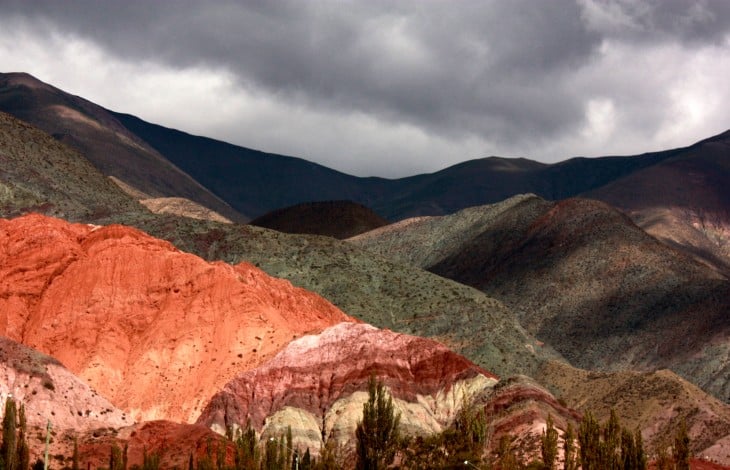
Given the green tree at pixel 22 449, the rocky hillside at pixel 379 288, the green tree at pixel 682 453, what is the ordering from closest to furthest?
the green tree at pixel 22 449 < the green tree at pixel 682 453 < the rocky hillside at pixel 379 288

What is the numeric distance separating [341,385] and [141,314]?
2299 cm

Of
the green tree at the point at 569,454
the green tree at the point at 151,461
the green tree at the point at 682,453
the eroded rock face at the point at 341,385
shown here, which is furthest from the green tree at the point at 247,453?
the green tree at the point at 682,453

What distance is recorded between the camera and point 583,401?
15012 centimetres

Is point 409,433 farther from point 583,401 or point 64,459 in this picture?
point 583,401

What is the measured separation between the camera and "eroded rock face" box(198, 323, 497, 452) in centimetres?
11500

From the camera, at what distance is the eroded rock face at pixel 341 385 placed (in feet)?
377

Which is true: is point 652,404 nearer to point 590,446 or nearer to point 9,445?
point 590,446

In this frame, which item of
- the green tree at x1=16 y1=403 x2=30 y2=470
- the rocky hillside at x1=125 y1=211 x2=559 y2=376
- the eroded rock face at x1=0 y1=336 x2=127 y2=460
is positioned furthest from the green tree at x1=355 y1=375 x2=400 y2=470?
the rocky hillside at x1=125 y1=211 x2=559 y2=376

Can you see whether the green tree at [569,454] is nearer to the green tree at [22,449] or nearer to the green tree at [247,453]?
the green tree at [247,453]

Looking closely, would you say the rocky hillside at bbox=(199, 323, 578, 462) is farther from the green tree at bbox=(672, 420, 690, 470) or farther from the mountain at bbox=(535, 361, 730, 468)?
the green tree at bbox=(672, 420, 690, 470)

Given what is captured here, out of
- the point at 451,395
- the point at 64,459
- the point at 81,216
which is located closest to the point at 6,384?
the point at 64,459

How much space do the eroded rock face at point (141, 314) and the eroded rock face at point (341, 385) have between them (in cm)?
320

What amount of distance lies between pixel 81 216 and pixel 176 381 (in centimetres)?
7257

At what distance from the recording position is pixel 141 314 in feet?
427
